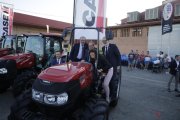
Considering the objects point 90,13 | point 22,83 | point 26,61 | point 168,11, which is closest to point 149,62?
point 168,11

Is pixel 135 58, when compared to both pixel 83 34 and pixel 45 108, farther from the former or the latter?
pixel 45 108

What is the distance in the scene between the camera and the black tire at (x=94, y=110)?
415cm

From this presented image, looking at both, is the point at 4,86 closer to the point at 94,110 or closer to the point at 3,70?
the point at 3,70

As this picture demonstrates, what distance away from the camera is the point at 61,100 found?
406 cm

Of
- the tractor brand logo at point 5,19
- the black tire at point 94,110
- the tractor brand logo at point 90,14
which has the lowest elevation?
the black tire at point 94,110

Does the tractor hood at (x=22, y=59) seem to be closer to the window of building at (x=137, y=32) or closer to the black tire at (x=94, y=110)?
the black tire at (x=94, y=110)

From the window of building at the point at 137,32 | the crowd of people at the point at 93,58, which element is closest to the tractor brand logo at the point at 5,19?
the crowd of people at the point at 93,58

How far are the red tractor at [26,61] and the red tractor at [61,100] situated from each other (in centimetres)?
251

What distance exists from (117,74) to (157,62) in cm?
1271

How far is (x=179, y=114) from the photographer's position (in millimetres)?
6844

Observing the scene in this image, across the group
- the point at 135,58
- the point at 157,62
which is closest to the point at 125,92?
the point at 157,62

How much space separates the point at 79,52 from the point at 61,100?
214 cm

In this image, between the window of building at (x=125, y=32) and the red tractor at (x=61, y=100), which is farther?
the window of building at (x=125, y=32)

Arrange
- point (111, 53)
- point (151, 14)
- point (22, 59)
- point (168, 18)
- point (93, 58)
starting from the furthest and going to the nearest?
1. point (151, 14)
2. point (168, 18)
3. point (22, 59)
4. point (111, 53)
5. point (93, 58)
